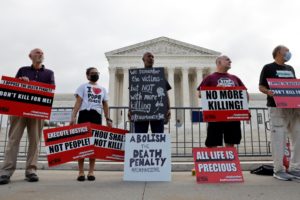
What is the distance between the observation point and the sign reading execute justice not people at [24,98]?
5082mm

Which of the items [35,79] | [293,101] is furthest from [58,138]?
[293,101]

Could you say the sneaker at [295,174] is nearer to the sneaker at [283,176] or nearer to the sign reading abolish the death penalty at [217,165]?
the sneaker at [283,176]

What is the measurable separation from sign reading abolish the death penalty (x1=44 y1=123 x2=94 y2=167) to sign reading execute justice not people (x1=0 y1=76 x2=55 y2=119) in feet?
1.41

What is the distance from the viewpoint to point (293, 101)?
5.20m

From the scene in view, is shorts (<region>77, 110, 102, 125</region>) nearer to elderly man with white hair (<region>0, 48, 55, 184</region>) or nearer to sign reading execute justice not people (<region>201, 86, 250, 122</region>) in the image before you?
elderly man with white hair (<region>0, 48, 55, 184</region>)

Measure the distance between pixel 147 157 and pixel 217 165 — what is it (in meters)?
1.28

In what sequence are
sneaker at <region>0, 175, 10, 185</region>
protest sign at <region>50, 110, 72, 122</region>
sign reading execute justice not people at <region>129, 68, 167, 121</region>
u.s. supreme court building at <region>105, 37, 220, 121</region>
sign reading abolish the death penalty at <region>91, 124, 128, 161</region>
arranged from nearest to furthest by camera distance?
sneaker at <region>0, 175, 10, 185</region>, sign reading abolish the death penalty at <region>91, 124, 128, 161</region>, sign reading execute justice not people at <region>129, 68, 167, 121</region>, protest sign at <region>50, 110, 72, 122</region>, u.s. supreme court building at <region>105, 37, 220, 121</region>

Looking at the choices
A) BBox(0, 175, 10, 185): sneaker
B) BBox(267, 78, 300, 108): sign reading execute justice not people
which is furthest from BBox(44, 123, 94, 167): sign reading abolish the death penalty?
BBox(267, 78, 300, 108): sign reading execute justice not people

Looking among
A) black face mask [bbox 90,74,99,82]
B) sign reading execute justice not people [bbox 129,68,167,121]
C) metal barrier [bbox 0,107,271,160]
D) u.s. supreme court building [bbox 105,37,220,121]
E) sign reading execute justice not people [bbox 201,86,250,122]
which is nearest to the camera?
sign reading execute justice not people [bbox 201,86,250,122]

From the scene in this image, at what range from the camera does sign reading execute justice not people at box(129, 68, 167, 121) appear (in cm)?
545

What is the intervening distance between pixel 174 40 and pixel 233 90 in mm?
47235

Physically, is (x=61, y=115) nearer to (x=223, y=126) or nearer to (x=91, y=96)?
(x=91, y=96)

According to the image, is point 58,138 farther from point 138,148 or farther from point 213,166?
point 213,166

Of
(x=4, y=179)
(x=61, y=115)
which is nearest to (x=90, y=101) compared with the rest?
(x=4, y=179)
